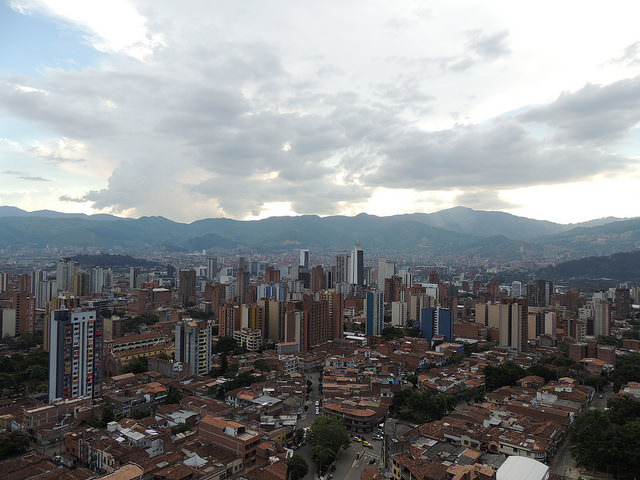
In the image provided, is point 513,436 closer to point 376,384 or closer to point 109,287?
point 376,384

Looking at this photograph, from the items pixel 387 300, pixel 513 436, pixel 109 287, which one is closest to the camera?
pixel 513 436

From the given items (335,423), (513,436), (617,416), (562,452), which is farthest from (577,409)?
(335,423)

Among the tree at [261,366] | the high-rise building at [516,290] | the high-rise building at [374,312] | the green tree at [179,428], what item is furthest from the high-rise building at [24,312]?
the high-rise building at [516,290]

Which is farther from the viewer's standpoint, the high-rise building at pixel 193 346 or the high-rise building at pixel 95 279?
the high-rise building at pixel 95 279

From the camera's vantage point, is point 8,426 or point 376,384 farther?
point 376,384

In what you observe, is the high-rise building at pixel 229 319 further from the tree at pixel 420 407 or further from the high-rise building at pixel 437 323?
the tree at pixel 420 407

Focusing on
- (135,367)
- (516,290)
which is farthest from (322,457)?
(516,290)

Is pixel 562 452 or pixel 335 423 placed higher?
pixel 335 423
